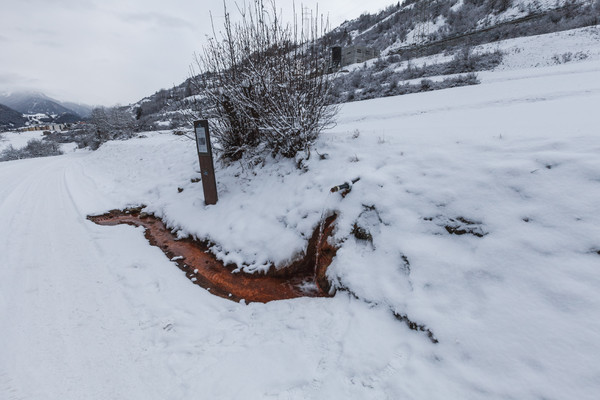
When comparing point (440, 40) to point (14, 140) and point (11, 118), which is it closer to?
point (14, 140)

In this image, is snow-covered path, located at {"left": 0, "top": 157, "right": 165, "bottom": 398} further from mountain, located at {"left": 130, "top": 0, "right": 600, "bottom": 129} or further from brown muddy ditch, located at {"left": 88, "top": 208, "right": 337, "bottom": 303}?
mountain, located at {"left": 130, "top": 0, "right": 600, "bottom": 129}

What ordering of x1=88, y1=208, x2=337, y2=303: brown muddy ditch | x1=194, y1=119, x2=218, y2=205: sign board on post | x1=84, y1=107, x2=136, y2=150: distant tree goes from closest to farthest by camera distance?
x1=88, y1=208, x2=337, y2=303: brown muddy ditch, x1=194, y1=119, x2=218, y2=205: sign board on post, x1=84, y1=107, x2=136, y2=150: distant tree

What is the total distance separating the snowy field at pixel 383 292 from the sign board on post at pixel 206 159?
1.08 metres

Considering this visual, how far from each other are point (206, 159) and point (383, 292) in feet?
12.5

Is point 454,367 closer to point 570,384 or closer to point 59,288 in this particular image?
point 570,384

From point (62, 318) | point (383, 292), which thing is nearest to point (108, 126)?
point (62, 318)

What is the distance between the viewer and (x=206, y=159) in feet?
16.2

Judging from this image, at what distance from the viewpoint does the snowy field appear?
1.82 metres

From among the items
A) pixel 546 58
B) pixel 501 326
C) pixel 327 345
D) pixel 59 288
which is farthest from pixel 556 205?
pixel 546 58

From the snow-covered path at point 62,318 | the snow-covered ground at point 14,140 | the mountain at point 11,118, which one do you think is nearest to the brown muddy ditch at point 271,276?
the snow-covered path at point 62,318

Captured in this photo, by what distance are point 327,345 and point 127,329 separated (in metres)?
1.95

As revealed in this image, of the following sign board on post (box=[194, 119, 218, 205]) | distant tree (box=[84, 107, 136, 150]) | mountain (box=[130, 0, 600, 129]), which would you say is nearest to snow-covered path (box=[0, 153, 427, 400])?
sign board on post (box=[194, 119, 218, 205])

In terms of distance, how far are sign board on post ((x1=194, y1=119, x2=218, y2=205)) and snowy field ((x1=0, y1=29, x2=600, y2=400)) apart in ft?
3.55

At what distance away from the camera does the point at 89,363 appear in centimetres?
229
